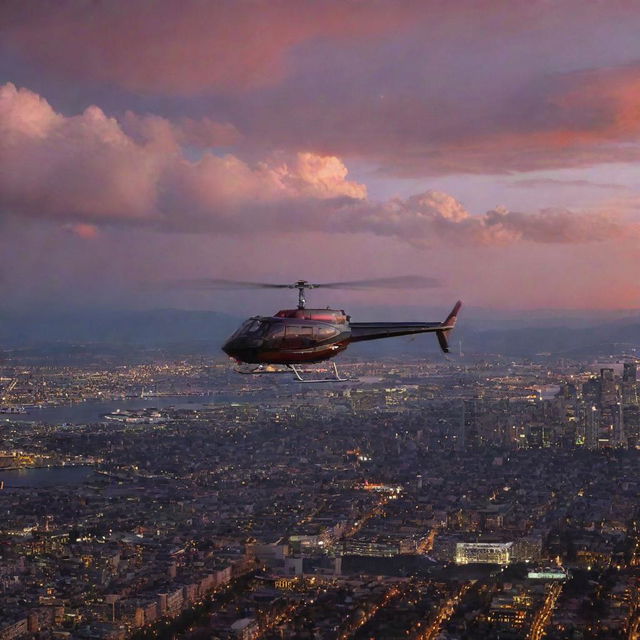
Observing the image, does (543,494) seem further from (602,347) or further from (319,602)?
(602,347)

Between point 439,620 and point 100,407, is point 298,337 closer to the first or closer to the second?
point 439,620

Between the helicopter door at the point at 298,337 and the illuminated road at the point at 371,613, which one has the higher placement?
the helicopter door at the point at 298,337

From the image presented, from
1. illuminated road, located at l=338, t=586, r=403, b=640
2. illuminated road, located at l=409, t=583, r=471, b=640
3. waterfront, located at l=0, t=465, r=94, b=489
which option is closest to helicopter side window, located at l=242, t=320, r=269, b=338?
illuminated road, located at l=338, t=586, r=403, b=640

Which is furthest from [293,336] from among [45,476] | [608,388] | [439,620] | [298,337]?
[608,388]

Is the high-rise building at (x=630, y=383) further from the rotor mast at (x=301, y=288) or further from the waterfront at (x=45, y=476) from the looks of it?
the rotor mast at (x=301, y=288)

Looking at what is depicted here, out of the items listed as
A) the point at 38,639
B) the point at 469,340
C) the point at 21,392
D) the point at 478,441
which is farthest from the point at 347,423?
the point at 38,639

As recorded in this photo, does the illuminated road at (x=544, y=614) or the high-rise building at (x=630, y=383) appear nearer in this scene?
the illuminated road at (x=544, y=614)

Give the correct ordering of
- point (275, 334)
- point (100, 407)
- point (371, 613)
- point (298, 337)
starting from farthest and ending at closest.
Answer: point (100, 407) < point (371, 613) < point (298, 337) < point (275, 334)

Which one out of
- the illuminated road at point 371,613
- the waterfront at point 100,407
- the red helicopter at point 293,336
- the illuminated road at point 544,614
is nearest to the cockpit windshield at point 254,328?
the red helicopter at point 293,336

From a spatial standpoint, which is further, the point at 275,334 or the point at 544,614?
the point at 544,614
